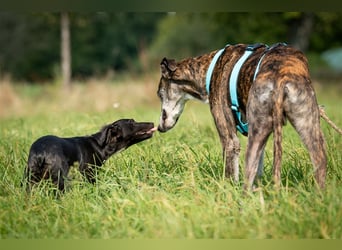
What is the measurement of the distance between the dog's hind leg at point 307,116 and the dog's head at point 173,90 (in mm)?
2195

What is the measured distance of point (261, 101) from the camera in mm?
4996

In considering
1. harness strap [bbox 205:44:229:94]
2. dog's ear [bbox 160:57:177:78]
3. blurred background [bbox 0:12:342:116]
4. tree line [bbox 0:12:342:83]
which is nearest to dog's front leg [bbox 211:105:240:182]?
harness strap [bbox 205:44:229:94]

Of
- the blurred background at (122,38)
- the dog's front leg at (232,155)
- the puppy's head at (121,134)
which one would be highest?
the blurred background at (122,38)

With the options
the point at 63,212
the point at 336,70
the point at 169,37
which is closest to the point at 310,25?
the point at 336,70

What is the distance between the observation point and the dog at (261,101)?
4.92 metres

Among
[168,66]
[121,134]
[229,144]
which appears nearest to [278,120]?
[229,144]

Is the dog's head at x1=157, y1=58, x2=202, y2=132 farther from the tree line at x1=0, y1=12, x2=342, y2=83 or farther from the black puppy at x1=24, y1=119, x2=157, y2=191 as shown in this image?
the tree line at x1=0, y1=12, x2=342, y2=83

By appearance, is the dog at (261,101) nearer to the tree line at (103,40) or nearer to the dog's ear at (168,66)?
the dog's ear at (168,66)

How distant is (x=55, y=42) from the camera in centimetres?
4431

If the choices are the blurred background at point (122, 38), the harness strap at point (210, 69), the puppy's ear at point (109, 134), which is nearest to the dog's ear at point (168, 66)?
the harness strap at point (210, 69)

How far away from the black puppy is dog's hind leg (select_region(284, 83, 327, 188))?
245 centimetres

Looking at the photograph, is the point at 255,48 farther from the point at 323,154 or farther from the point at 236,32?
the point at 236,32

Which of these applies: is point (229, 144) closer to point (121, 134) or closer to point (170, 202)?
point (170, 202)

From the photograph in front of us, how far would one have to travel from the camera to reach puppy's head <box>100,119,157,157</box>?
715 centimetres
